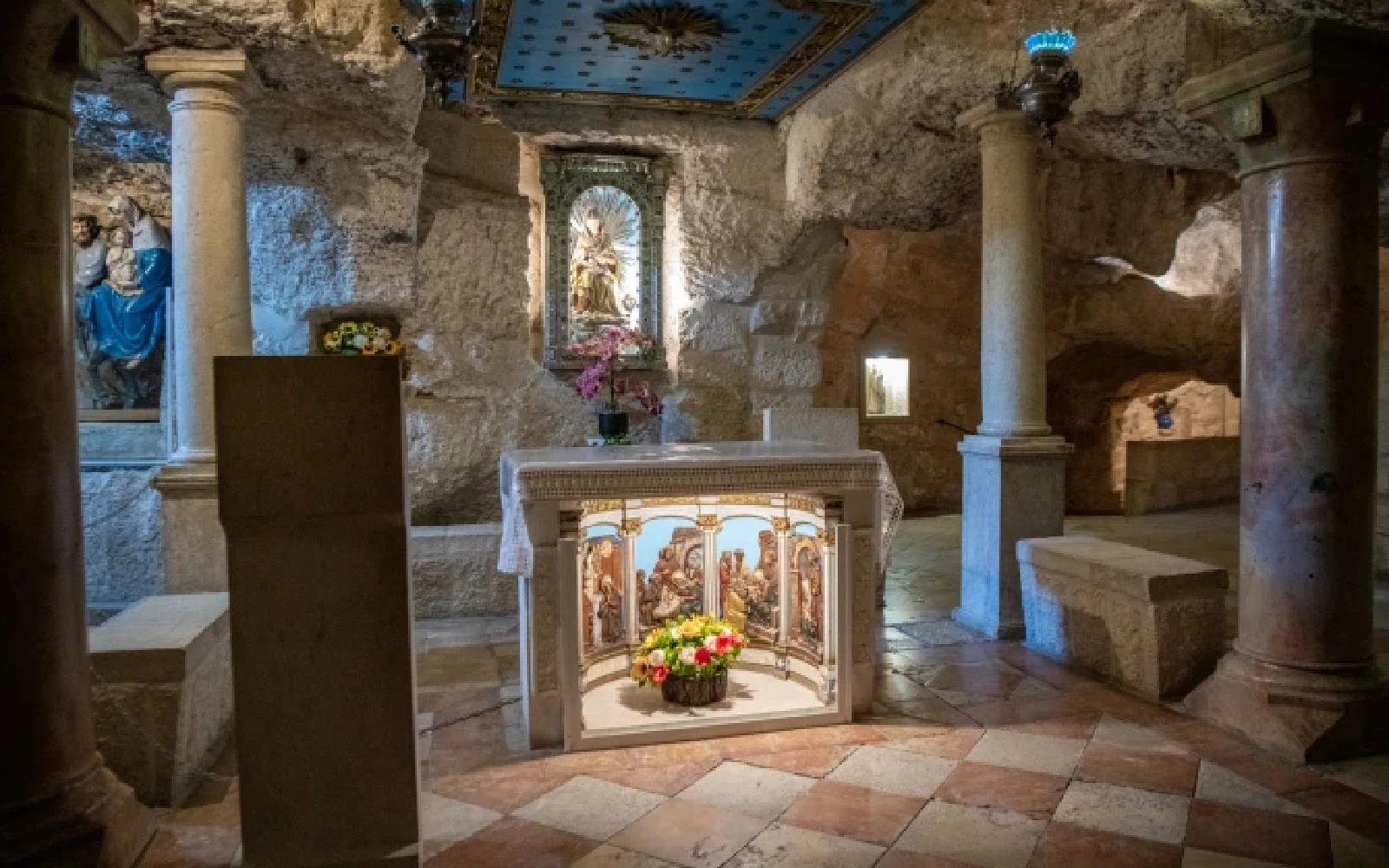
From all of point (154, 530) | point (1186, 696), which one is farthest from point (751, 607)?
point (154, 530)

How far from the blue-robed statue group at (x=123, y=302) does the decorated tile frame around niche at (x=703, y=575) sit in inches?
193

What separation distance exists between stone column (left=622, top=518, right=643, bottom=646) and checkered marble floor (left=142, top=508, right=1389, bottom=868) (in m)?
0.73

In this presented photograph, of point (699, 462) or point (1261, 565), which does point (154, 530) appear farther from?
point (1261, 565)

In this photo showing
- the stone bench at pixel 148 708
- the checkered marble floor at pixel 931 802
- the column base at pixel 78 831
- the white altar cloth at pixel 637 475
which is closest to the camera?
the column base at pixel 78 831

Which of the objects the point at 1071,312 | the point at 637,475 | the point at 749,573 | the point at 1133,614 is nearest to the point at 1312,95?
the point at 1133,614

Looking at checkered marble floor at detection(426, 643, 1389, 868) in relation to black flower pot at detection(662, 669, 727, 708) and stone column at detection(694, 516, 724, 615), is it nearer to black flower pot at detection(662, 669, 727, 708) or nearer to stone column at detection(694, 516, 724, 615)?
black flower pot at detection(662, 669, 727, 708)

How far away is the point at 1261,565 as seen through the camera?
4227mm

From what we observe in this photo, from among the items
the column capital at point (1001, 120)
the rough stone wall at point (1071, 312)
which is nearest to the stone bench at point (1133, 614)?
the column capital at point (1001, 120)

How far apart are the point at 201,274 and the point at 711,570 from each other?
326cm

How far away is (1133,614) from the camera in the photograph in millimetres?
4879

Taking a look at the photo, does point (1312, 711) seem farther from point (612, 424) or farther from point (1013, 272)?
point (612, 424)

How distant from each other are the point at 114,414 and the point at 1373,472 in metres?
8.25

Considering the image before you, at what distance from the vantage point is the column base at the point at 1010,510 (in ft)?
19.6

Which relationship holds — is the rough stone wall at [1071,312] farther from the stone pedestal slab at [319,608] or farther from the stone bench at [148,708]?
the stone pedestal slab at [319,608]
